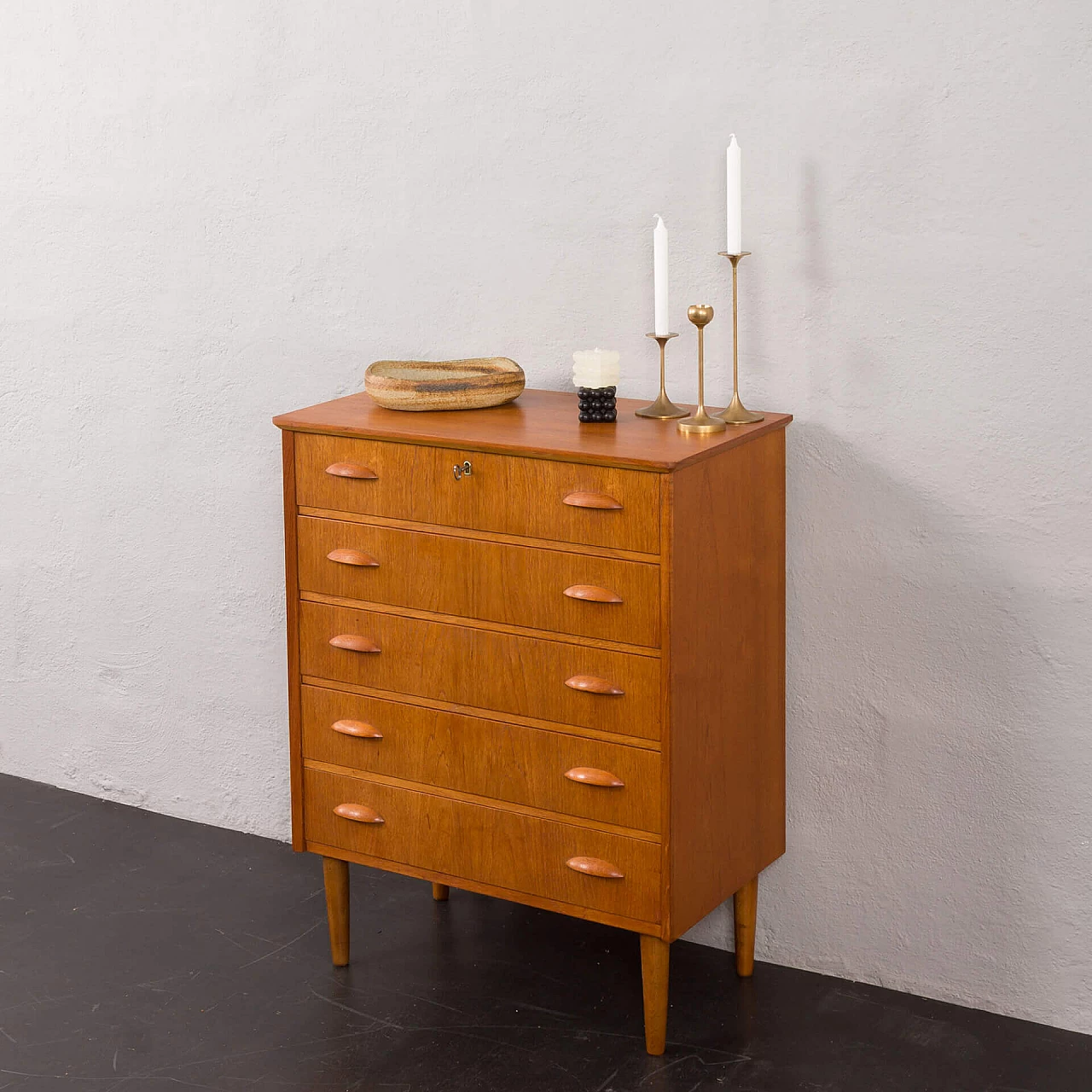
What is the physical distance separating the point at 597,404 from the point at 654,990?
40.1 inches

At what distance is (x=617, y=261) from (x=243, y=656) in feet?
4.40

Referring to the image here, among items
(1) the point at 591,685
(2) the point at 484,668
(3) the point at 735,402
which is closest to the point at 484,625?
(2) the point at 484,668

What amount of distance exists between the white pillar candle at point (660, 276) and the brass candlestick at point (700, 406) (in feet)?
0.16

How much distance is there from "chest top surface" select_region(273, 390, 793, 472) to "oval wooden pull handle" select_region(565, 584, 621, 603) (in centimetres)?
21

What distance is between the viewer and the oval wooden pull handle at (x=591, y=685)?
2.48 meters

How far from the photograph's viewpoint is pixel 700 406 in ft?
8.45

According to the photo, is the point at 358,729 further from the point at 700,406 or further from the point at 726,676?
the point at 700,406

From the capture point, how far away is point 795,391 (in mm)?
2736

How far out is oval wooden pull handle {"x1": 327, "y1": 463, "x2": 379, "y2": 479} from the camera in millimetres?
2639

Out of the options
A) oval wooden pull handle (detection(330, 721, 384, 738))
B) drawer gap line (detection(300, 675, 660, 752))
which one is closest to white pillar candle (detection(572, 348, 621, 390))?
drawer gap line (detection(300, 675, 660, 752))

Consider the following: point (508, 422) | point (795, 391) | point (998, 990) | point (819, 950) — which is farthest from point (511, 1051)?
point (795, 391)

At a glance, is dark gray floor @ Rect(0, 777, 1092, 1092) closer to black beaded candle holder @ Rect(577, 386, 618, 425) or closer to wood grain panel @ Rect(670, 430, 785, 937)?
wood grain panel @ Rect(670, 430, 785, 937)

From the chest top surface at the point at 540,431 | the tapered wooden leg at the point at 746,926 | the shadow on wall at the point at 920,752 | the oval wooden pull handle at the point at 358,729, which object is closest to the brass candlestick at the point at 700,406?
the chest top surface at the point at 540,431

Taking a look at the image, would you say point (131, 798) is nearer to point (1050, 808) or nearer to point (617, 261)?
point (617, 261)
